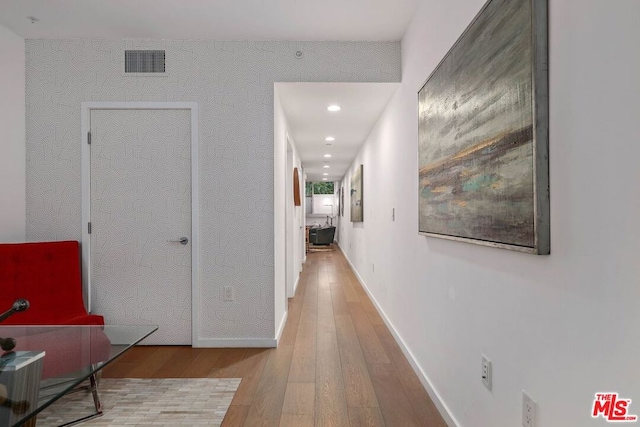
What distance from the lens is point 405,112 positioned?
9.18ft

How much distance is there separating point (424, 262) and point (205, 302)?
1763mm

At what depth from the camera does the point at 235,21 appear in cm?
262

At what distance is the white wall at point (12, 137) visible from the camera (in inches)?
106

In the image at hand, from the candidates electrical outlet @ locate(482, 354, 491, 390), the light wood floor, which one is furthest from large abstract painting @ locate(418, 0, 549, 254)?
the light wood floor

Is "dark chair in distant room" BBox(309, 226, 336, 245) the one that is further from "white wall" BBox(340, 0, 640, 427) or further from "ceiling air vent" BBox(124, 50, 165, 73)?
"white wall" BBox(340, 0, 640, 427)

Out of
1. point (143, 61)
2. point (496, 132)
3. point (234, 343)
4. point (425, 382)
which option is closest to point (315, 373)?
point (425, 382)

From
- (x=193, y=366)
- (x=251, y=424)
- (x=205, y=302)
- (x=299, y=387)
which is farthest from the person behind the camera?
(x=205, y=302)

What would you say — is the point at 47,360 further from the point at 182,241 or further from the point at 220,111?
the point at 220,111

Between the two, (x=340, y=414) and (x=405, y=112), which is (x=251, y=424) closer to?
(x=340, y=414)

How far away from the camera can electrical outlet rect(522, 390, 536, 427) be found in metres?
1.15

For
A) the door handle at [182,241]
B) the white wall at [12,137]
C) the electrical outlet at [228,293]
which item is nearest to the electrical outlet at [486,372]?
the electrical outlet at [228,293]

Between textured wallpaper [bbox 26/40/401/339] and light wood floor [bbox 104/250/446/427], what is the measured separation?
1.11ft

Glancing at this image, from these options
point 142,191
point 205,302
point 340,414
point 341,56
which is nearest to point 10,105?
point 142,191

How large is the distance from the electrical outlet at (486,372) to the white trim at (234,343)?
182 centimetres
